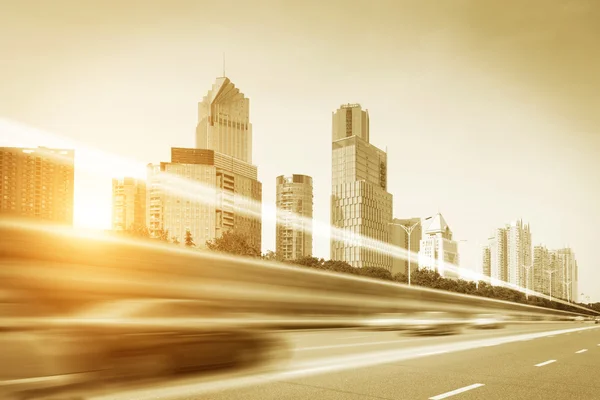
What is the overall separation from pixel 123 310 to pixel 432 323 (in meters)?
14.9

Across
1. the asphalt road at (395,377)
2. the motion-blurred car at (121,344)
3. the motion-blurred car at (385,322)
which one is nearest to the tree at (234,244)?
the motion-blurred car at (385,322)

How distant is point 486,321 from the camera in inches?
1012

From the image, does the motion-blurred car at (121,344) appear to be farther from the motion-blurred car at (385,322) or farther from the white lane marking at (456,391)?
the motion-blurred car at (385,322)

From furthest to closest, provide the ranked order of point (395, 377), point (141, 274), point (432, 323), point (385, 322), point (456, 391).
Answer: point (432, 323) → point (385, 322) → point (395, 377) → point (456, 391) → point (141, 274)

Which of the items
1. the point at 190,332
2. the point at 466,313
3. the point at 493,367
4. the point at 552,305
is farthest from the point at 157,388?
the point at 552,305

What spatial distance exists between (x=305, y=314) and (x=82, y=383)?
7913 mm

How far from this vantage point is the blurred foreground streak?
18.0 feet

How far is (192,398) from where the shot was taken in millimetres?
Answer: 6762

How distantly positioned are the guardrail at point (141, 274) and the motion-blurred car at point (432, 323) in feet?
16.3

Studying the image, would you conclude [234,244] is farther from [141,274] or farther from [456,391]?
[141,274]

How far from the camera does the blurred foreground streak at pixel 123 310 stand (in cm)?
550

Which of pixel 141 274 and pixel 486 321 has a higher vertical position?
pixel 141 274

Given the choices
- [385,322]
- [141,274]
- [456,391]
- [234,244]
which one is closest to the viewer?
[141,274]

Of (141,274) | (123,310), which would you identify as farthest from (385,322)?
(123,310)
